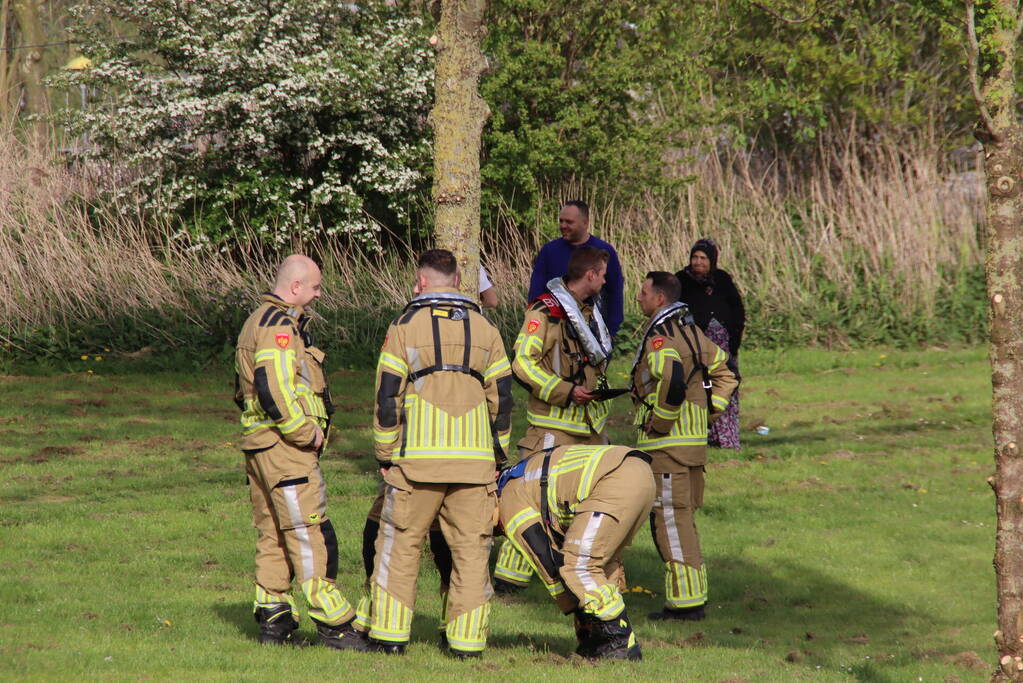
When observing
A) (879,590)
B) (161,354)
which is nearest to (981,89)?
(879,590)

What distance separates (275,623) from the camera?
645 cm

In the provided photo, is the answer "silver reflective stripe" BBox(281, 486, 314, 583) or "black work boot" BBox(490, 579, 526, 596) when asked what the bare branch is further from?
"black work boot" BBox(490, 579, 526, 596)

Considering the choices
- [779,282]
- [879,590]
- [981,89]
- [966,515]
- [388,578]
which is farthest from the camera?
[779,282]

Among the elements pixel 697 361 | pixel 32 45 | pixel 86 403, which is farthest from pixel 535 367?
pixel 32 45

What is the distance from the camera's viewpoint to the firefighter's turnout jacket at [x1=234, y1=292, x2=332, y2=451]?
6.15 m

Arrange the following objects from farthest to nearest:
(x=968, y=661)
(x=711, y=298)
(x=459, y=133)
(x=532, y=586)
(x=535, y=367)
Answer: (x=711, y=298)
(x=459, y=133)
(x=532, y=586)
(x=535, y=367)
(x=968, y=661)

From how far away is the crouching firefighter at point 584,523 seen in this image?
6105mm

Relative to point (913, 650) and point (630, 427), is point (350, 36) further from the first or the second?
point (913, 650)

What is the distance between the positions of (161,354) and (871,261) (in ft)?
38.3

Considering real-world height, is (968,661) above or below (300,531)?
below

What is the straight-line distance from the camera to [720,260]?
2017 centimetres

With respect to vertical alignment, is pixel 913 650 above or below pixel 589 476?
below

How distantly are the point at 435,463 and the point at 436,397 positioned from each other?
326 mm

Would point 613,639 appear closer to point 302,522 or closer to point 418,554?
point 418,554
